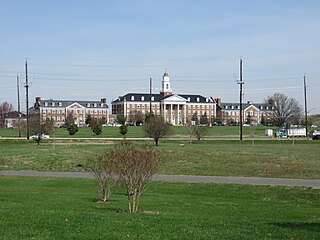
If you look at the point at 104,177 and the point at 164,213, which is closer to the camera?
the point at 164,213

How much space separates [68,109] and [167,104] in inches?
1290

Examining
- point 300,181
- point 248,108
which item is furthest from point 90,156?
point 248,108

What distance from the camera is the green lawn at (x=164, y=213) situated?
9500 mm

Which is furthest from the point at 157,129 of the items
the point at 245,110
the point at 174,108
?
the point at 245,110

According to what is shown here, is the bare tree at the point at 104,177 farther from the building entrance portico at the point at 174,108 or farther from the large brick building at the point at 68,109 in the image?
the building entrance portico at the point at 174,108

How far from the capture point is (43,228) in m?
9.75

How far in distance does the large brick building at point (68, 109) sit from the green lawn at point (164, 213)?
134171mm

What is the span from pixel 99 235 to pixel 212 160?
85.3 ft

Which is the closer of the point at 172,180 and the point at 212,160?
the point at 172,180

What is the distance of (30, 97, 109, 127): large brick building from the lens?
161 m

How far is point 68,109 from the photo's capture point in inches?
6471

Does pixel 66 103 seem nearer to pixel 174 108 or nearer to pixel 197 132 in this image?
pixel 174 108

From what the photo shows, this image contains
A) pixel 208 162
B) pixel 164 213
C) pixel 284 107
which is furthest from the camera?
pixel 284 107

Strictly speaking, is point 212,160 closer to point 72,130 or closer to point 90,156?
point 90,156
